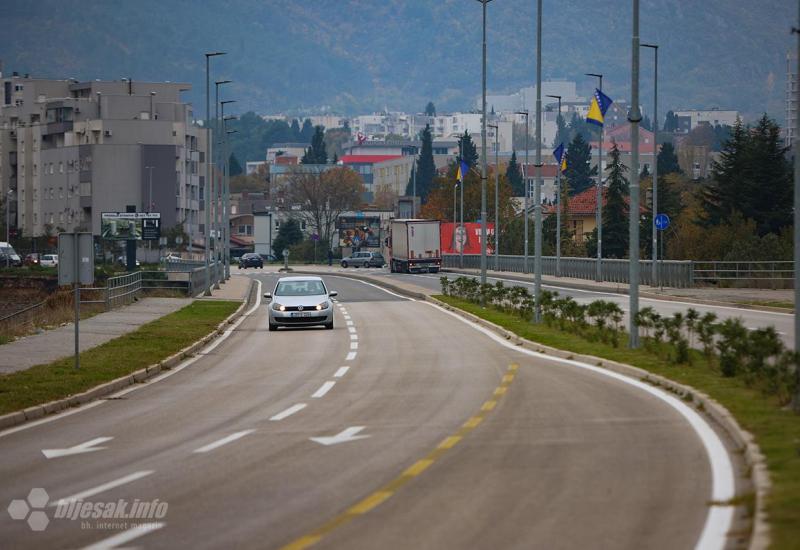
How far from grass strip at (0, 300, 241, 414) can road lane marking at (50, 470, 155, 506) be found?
5.68 meters

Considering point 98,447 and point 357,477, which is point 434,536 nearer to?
point 357,477

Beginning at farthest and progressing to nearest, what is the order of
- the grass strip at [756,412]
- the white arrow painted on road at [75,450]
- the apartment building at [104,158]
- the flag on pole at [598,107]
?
the apartment building at [104,158] → the flag on pole at [598,107] → the white arrow painted on road at [75,450] → the grass strip at [756,412]

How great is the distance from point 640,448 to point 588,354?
461 inches

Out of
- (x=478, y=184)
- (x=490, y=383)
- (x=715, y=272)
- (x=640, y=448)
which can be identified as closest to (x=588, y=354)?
(x=490, y=383)

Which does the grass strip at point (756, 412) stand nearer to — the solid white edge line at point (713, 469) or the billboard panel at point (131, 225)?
the solid white edge line at point (713, 469)

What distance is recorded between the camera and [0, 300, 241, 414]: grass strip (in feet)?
64.7

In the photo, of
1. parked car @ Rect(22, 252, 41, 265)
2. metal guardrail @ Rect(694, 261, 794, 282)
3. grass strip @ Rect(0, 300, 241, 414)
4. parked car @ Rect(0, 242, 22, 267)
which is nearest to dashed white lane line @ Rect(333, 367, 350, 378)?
grass strip @ Rect(0, 300, 241, 414)

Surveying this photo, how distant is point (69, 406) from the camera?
762 inches

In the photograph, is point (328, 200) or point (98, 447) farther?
point (328, 200)

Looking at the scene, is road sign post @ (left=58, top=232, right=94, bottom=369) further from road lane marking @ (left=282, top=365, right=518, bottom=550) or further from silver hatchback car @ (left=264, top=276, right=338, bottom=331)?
silver hatchback car @ (left=264, top=276, right=338, bottom=331)

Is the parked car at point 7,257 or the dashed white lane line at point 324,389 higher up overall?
the parked car at point 7,257
